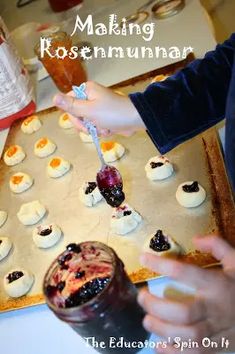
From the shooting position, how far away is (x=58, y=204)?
94cm

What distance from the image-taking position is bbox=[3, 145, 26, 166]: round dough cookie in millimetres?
1096

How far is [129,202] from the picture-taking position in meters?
0.87

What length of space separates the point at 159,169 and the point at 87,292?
378 mm

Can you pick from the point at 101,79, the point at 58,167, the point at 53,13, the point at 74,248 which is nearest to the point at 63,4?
the point at 53,13

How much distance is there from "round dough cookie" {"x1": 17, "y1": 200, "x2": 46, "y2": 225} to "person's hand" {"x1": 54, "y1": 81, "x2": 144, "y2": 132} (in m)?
0.22

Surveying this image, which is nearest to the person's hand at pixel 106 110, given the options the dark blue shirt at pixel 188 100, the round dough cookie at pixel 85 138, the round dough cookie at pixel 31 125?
the dark blue shirt at pixel 188 100

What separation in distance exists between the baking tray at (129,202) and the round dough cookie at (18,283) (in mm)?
11

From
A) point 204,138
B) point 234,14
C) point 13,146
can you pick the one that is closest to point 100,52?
point 13,146

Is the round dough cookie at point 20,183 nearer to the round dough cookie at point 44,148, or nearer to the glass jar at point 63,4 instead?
the round dough cookie at point 44,148

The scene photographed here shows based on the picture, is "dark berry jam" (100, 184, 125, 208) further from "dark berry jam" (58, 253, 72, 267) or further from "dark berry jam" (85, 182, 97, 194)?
Result: "dark berry jam" (58, 253, 72, 267)

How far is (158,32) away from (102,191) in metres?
0.73

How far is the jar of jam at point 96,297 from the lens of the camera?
518 mm

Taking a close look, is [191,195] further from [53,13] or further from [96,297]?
[53,13]

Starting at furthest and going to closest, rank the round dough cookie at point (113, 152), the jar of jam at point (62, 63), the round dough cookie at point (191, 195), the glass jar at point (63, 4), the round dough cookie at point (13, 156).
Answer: the glass jar at point (63, 4) < the jar of jam at point (62, 63) < the round dough cookie at point (13, 156) < the round dough cookie at point (113, 152) < the round dough cookie at point (191, 195)
